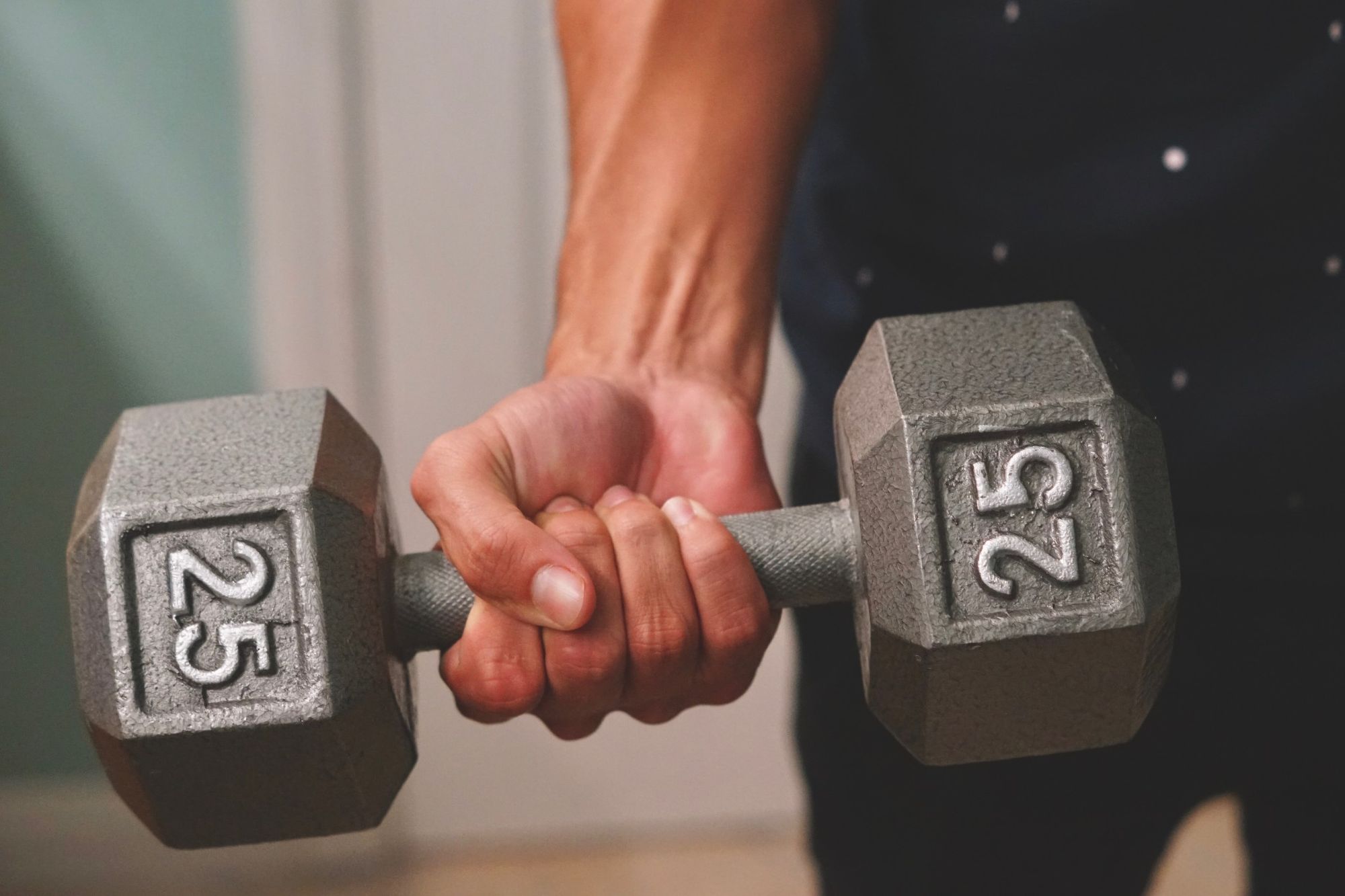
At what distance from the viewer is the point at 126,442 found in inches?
21.0

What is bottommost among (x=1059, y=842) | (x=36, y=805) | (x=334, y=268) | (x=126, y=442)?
(x=36, y=805)

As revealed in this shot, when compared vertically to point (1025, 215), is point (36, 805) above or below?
below

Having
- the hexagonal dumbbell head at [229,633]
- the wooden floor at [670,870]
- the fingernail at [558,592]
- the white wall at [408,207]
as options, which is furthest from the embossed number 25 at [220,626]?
the wooden floor at [670,870]

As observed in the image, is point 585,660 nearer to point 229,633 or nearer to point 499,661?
point 499,661

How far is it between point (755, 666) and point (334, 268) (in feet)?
3.22

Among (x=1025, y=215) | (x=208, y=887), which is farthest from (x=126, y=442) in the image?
(x=208, y=887)

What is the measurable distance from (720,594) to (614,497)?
3.5 inches

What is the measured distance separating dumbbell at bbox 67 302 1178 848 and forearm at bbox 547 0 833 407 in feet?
0.52

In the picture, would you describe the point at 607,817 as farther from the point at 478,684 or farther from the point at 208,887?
the point at 478,684

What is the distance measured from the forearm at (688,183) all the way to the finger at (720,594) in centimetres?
15


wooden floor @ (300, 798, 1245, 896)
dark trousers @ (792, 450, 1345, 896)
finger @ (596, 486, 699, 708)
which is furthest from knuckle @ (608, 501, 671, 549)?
wooden floor @ (300, 798, 1245, 896)

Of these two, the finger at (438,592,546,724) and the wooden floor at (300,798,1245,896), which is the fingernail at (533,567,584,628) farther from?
the wooden floor at (300,798,1245,896)

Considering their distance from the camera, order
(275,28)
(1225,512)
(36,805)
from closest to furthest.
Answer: (1225,512), (275,28), (36,805)

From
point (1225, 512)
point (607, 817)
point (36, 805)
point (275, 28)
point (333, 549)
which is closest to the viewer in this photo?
point (333, 549)
